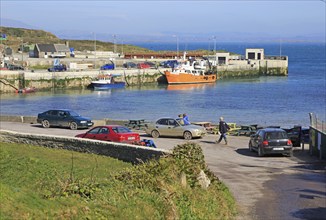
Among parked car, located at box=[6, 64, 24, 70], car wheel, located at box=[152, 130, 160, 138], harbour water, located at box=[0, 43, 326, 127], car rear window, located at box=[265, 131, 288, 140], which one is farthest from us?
parked car, located at box=[6, 64, 24, 70]

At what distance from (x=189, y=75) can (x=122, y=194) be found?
98.8m

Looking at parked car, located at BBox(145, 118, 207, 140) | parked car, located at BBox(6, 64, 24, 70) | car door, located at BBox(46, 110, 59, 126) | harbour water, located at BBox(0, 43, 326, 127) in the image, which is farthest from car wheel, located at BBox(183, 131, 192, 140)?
parked car, located at BBox(6, 64, 24, 70)

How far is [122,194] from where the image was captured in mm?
12461

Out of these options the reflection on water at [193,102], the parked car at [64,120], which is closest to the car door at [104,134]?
the parked car at [64,120]

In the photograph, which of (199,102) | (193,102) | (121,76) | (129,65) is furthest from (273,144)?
(129,65)

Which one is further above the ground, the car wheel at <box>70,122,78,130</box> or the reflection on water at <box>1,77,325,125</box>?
the car wheel at <box>70,122,78,130</box>

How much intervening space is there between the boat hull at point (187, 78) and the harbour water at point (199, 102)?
262 centimetres

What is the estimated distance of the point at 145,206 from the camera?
11.9 m

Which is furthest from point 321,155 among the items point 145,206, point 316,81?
point 316,81

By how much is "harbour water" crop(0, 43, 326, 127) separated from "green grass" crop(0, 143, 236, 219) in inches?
1431

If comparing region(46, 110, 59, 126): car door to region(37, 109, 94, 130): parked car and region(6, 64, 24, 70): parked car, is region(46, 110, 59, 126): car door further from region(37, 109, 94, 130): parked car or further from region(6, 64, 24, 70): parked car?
region(6, 64, 24, 70): parked car

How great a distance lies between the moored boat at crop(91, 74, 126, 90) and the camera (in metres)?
96.1

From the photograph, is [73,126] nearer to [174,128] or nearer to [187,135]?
[174,128]

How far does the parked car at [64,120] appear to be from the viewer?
3716cm
